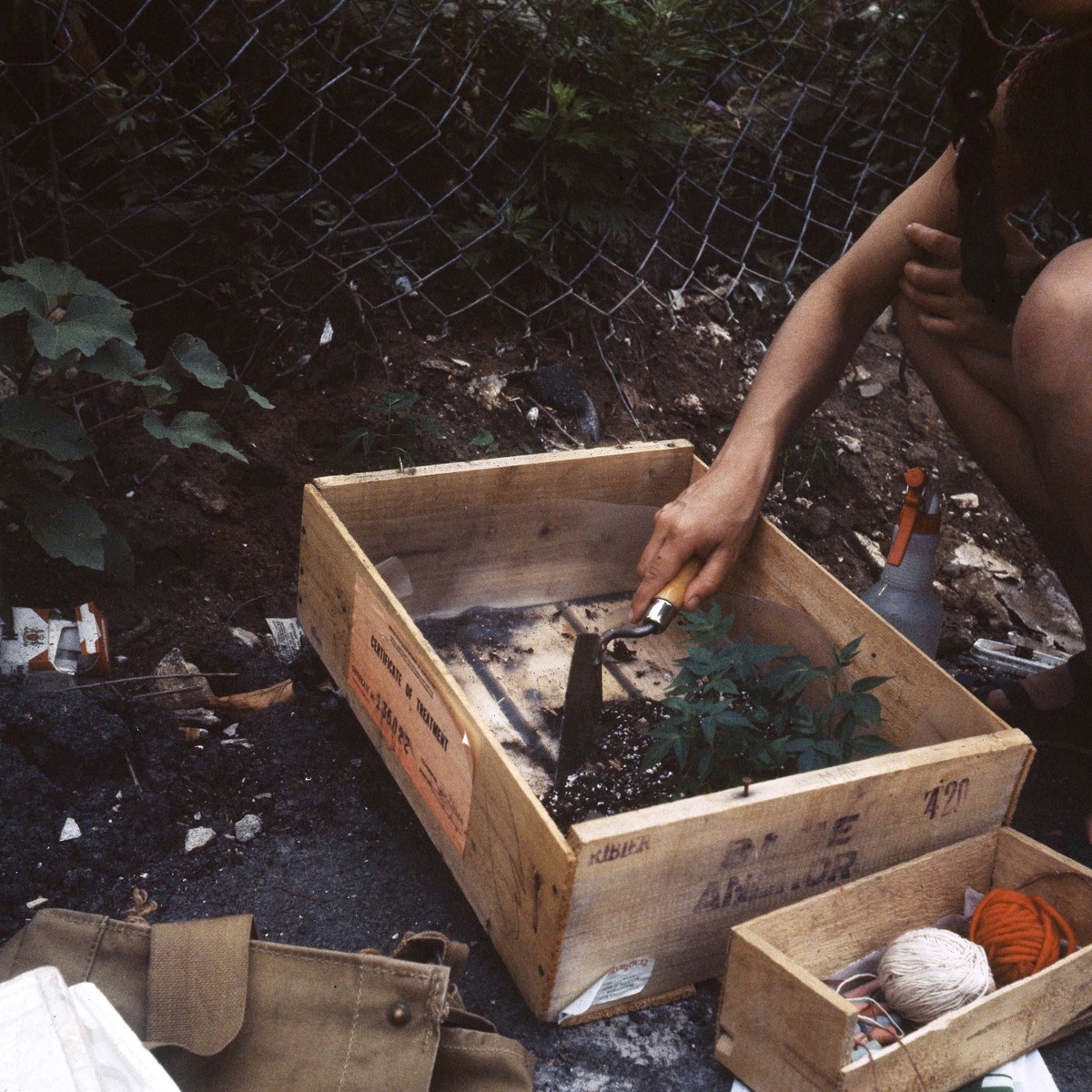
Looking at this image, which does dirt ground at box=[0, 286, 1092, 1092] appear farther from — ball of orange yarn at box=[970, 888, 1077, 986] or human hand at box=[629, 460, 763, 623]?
human hand at box=[629, 460, 763, 623]

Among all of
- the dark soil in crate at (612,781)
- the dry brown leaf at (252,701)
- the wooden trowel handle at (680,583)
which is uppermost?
the wooden trowel handle at (680,583)

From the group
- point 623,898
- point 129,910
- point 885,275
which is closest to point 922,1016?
point 623,898

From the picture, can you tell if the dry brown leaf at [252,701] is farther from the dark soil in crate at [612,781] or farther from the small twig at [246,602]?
the dark soil in crate at [612,781]

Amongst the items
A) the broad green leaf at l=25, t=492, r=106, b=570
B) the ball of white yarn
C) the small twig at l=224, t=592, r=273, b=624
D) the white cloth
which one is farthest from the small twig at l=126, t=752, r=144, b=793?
the ball of white yarn

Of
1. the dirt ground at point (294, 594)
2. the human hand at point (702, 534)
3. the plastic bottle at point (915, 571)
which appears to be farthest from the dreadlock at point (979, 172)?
the dirt ground at point (294, 594)

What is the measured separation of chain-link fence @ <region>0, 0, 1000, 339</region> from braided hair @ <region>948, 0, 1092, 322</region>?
1.08 meters

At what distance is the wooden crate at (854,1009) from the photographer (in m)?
1.28

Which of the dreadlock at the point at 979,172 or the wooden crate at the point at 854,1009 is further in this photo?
the dreadlock at the point at 979,172

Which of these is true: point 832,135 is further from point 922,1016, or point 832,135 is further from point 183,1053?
point 183,1053

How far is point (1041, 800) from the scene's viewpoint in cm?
212

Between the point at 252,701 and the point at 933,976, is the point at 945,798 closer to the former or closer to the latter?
the point at 933,976

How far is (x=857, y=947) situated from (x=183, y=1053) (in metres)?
0.86

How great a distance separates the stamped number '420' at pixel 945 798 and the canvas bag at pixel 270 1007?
64 centimetres

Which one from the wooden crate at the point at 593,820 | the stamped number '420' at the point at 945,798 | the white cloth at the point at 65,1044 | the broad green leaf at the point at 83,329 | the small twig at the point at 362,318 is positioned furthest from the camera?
the small twig at the point at 362,318
